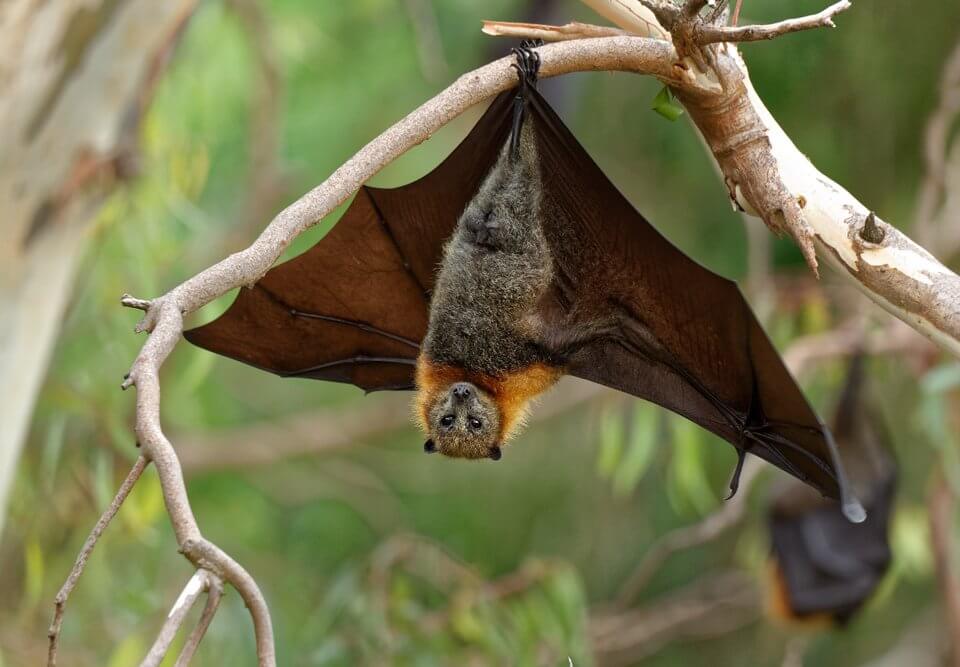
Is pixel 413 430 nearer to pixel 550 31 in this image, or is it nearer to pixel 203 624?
pixel 550 31

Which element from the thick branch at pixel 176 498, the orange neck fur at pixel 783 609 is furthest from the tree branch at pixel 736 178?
the orange neck fur at pixel 783 609

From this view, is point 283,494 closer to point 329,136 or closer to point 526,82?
point 329,136

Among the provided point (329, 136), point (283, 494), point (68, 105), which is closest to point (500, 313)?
point (68, 105)

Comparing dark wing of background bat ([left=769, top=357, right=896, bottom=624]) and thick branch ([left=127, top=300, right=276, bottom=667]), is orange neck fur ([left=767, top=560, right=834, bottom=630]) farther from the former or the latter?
thick branch ([left=127, top=300, right=276, bottom=667])

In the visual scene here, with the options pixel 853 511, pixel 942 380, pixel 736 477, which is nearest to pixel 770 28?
pixel 853 511

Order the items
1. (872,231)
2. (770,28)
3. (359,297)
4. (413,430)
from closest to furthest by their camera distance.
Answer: (770,28)
(872,231)
(359,297)
(413,430)
